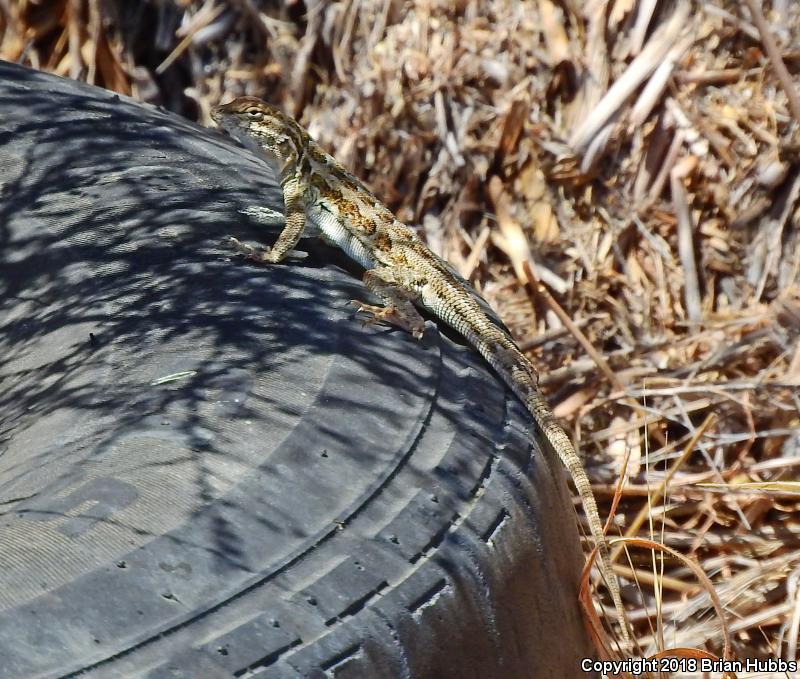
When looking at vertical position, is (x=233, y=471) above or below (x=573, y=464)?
above

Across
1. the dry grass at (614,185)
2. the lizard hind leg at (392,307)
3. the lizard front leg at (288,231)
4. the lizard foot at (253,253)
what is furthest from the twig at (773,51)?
the lizard foot at (253,253)

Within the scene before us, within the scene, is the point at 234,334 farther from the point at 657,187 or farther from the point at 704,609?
the point at 657,187

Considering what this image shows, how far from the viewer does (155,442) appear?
1.89m

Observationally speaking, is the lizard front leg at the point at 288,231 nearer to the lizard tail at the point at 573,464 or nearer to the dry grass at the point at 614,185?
the lizard tail at the point at 573,464

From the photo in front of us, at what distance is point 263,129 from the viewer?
337cm

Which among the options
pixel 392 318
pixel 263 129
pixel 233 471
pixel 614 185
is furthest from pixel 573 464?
pixel 614 185

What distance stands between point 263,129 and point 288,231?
76cm

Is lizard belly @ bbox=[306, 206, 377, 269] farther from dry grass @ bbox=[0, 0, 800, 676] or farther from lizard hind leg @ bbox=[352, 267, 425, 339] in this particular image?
dry grass @ bbox=[0, 0, 800, 676]

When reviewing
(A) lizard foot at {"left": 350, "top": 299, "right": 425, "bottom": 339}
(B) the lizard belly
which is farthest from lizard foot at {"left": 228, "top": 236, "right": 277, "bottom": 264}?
(B) the lizard belly

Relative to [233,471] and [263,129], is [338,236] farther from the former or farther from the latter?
[233,471]

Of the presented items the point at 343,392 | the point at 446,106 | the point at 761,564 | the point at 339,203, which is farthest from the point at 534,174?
the point at 343,392

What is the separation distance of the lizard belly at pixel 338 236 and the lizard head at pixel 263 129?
9.1 inches

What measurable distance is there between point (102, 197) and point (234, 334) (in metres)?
0.69

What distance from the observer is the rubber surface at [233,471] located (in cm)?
163
